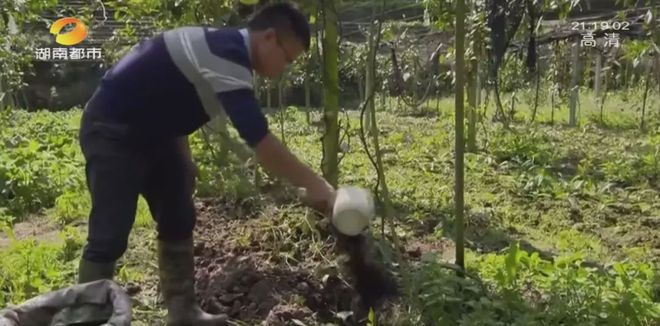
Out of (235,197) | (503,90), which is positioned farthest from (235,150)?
(503,90)

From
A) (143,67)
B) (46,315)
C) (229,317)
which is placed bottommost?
(229,317)

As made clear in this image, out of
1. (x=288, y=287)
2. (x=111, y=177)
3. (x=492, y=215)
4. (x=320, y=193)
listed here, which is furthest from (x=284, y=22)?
(x=492, y=215)

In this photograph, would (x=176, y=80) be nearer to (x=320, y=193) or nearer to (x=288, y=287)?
(x=320, y=193)

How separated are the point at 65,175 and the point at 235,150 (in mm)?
1472

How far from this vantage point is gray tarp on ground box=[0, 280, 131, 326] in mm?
1815

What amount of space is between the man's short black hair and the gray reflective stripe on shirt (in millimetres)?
171

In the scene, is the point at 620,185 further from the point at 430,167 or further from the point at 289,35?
the point at 289,35

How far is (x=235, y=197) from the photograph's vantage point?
16.4 feet

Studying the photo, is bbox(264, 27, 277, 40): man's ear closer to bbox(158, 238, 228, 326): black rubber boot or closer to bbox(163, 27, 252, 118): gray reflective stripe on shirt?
bbox(163, 27, 252, 118): gray reflective stripe on shirt

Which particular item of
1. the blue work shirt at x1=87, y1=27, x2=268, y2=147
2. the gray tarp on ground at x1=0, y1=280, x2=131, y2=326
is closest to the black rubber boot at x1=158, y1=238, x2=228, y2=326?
the blue work shirt at x1=87, y1=27, x2=268, y2=147

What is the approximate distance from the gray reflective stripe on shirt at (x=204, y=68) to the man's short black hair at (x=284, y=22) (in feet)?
0.56

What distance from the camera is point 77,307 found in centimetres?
188

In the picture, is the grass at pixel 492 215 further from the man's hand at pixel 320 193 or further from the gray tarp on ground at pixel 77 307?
the gray tarp on ground at pixel 77 307

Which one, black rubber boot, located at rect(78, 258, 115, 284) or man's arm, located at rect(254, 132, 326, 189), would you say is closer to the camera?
man's arm, located at rect(254, 132, 326, 189)
